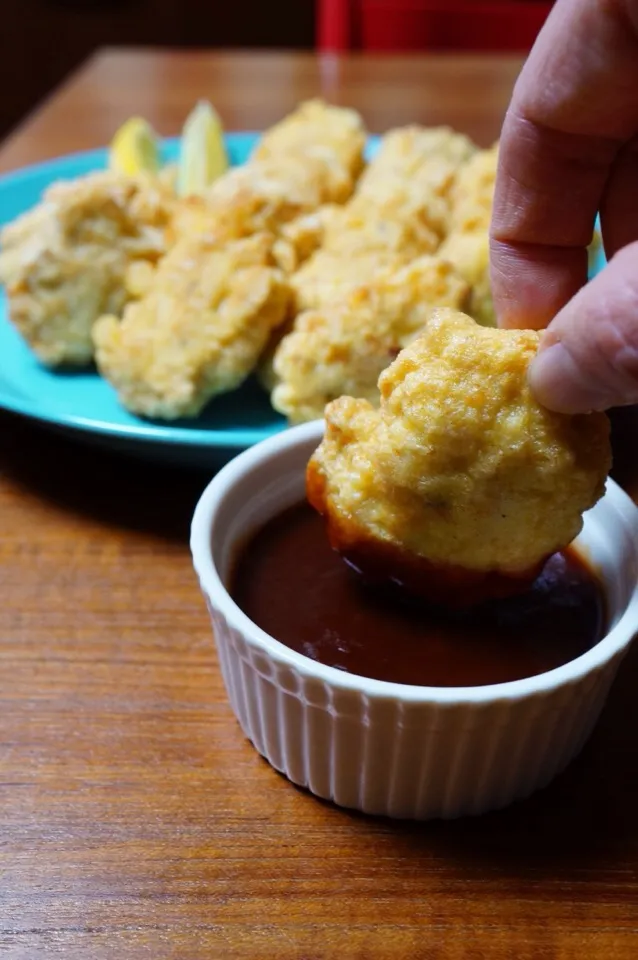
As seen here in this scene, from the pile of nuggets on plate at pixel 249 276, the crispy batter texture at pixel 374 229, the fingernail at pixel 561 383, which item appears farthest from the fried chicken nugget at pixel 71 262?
the fingernail at pixel 561 383

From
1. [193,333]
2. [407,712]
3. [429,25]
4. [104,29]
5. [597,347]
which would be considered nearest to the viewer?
[597,347]

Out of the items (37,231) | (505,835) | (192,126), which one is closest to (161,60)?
(192,126)

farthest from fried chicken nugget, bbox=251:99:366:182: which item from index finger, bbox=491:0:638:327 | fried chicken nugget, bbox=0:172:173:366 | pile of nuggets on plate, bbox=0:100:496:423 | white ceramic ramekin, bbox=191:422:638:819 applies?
white ceramic ramekin, bbox=191:422:638:819

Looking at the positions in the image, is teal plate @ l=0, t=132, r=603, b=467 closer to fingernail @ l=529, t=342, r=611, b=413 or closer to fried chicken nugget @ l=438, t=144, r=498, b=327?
Answer: fried chicken nugget @ l=438, t=144, r=498, b=327

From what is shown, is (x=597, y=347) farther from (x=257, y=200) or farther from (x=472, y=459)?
(x=257, y=200)

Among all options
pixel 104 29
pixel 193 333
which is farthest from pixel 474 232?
pixel 104 29

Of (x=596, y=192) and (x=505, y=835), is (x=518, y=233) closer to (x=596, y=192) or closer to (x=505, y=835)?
(x=596, y=192)

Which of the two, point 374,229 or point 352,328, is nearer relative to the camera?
point 352,328

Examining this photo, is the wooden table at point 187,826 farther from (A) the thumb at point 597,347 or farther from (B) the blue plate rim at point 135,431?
(A) the thumb at point 597,347
